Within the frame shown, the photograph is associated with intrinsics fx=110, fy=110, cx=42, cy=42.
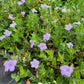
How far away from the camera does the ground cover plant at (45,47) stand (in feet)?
3.79

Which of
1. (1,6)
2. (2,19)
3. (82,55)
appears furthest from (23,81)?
(1,6)

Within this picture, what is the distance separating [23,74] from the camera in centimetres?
118

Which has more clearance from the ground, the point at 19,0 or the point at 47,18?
the point at 19,0

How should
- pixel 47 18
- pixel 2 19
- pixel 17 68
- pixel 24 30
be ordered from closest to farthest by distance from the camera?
pixel 17 68, pixel 47 18, pixel 24 30, pixel 2 19

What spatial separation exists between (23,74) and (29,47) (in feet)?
1.34

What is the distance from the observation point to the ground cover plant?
3.79 feet

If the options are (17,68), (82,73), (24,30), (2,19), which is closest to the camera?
(82,73)

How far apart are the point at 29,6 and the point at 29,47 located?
880mm

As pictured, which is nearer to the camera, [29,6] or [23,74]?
[23,74]

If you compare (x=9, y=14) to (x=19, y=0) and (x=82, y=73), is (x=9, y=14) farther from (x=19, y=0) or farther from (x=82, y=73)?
(x=82, y=73)

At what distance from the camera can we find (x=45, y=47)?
1.33m

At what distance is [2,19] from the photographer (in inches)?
72.1

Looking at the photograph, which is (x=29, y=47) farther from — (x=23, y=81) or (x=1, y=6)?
(x=1, y=6)

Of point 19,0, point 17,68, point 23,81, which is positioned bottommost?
point 23,81
